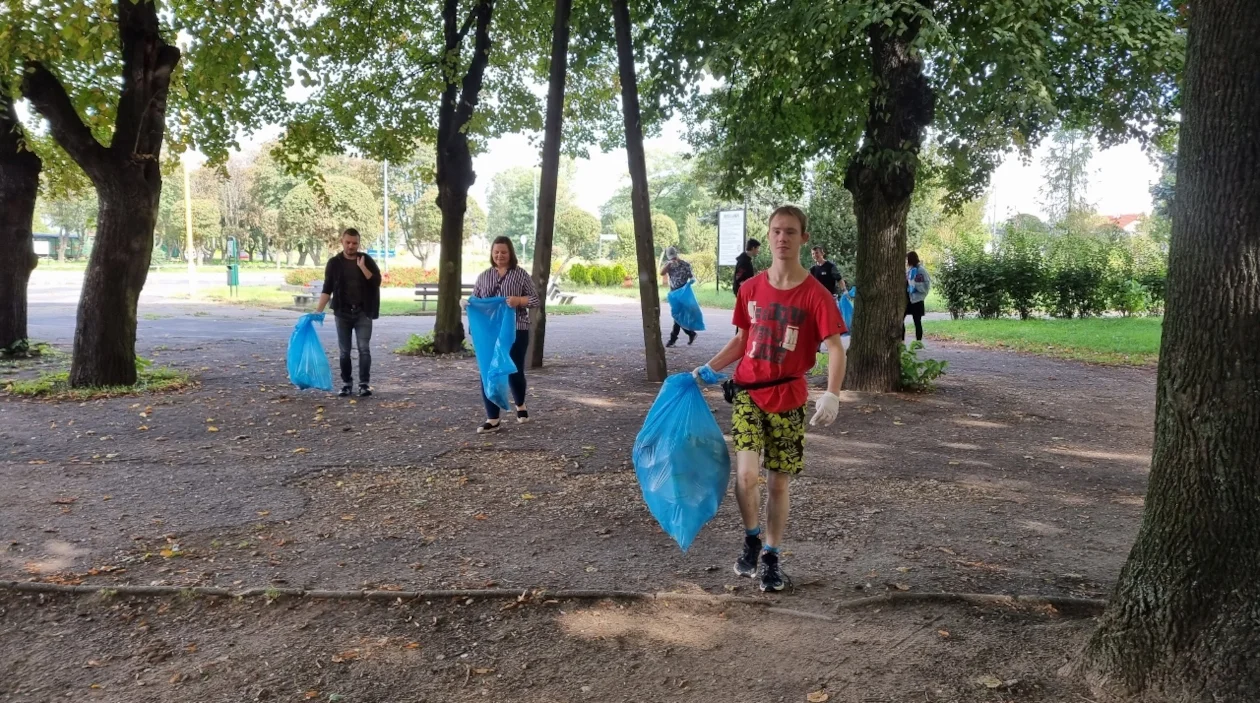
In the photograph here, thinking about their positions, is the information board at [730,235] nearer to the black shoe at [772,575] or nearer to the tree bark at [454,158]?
the tree bark at [454,158]

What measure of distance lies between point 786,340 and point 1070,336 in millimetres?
16958

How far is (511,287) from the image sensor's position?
7.95m

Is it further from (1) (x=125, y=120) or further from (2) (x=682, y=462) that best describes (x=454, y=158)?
(2) (x=682, y=462)

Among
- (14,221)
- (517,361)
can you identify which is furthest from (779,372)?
(14,221)

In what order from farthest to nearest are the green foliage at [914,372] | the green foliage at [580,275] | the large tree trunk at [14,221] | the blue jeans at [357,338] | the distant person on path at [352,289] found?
the green foliage at [580,275], the large tree trunk at [14,221], the green foliage at [914,372], the blue jeans at [357,338], the distant person on path at [352,289]

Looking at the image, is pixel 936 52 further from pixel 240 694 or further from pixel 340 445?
pixel 240 694

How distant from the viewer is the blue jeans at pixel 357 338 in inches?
373

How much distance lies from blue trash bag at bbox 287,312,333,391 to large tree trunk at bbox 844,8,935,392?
6.11 metres

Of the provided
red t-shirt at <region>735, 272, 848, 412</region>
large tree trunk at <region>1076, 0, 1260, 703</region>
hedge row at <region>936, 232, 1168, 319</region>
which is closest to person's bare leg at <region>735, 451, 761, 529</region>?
red t-shirt at <region>735, 272, 848, 412</region>

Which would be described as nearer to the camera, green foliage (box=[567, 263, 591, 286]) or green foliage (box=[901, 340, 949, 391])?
green foliage (box=[901, 340, 949, 391])

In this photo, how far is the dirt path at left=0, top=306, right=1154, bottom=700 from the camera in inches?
164

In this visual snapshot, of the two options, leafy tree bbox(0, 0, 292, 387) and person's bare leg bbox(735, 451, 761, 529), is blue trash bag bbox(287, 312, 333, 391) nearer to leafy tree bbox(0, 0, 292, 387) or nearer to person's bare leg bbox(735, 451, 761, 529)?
leafy tree bbox(0, 0, 292, 387)

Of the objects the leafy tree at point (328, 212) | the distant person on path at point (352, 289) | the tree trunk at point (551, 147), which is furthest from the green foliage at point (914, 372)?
the leafy tree at point (328, 212)

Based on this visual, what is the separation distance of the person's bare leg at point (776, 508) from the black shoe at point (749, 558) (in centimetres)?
15
